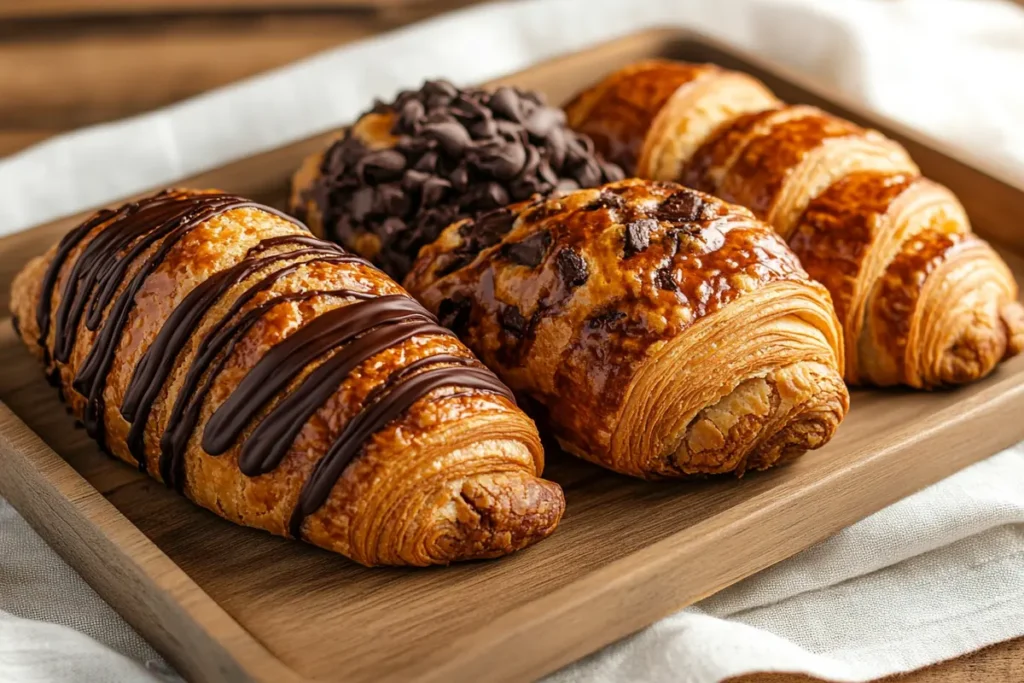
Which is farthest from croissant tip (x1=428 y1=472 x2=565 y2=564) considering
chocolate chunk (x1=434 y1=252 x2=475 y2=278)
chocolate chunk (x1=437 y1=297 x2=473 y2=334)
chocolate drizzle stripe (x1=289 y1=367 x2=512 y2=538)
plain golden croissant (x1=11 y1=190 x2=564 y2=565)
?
chocolate chunk (x1=434 y1=252 x2=475 y2=278)

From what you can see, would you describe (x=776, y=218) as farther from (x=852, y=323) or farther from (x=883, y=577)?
(x=883, y=577)

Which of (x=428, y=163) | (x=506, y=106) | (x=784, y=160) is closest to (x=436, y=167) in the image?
(x=428, y=163)

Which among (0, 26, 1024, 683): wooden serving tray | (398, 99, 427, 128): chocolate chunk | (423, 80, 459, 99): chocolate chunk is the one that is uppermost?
(423, 80, 459, 99): chocolate chunk

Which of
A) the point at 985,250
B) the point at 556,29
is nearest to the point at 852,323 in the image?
the point at 985,250

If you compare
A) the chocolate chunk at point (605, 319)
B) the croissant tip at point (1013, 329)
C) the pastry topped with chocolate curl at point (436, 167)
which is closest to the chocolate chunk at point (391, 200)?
the pastry topped with chocolate curl at point (436, 167)

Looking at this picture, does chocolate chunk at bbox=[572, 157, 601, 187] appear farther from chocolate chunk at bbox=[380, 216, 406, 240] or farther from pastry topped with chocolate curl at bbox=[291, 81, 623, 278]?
chocolate chunk at bbox=[380, 216, 406, 240]

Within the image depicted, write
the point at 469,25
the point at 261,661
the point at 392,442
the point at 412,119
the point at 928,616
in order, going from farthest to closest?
the point at 469,25
the point at 412,119
the point at 928,616
the point at 392,442
the point at 261,661
